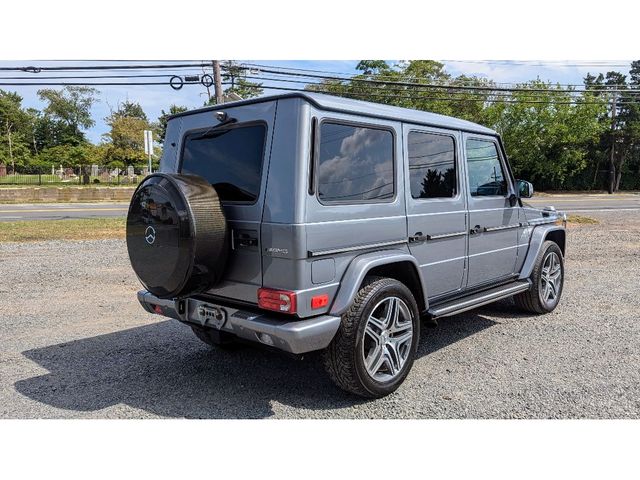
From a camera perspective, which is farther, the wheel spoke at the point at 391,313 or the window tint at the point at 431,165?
the window tint at the point at 431,165

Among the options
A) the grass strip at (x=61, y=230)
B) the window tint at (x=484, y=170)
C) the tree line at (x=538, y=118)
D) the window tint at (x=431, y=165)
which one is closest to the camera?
the window tint at (x=431, y=165)

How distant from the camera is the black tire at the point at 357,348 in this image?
3264 mm

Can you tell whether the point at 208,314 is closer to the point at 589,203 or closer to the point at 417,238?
the point at 417,238

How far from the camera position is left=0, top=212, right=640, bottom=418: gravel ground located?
3.38 meters

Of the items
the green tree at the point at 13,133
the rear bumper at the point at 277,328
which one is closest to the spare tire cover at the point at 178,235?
the rear bumper at the point at 277,328

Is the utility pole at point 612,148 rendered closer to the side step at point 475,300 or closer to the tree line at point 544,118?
the tree line at point 544,118

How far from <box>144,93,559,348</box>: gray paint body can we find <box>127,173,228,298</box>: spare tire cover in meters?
0.18

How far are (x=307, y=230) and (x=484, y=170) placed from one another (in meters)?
2.61

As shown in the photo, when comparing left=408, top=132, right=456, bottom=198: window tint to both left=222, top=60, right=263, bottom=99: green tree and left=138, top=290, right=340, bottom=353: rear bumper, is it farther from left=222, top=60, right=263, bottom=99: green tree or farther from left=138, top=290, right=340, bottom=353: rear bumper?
left=222, top=60, right=263, bottom=99: green tree

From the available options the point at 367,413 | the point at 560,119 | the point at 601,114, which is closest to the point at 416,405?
the point at 367,413

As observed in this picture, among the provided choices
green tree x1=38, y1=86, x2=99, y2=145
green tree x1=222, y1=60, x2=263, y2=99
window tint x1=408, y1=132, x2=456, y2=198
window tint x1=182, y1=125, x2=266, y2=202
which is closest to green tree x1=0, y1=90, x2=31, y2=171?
green tree x1=38, y1=86, x2=99, y2=145

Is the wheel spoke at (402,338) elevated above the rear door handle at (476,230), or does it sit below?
below

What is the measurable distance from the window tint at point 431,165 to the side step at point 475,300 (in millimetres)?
968

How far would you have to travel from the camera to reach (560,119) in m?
35.2
